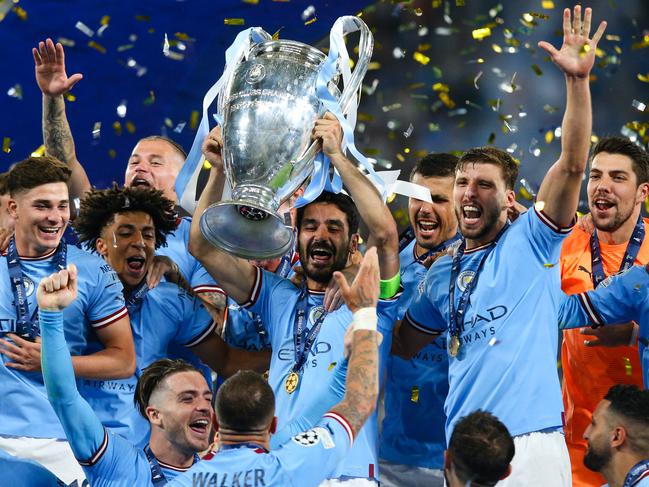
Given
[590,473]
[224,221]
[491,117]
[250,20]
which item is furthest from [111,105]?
[590,473]

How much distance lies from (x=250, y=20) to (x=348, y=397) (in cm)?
429

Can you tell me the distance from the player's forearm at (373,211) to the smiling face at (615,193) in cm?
106

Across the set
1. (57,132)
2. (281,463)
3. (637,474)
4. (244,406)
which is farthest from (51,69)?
(637,474)

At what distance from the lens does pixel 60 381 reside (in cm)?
362

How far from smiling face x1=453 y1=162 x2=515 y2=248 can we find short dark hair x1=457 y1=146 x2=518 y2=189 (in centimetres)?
2

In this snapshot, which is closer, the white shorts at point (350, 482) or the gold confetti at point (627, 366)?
the white shorts at point (350, 482)

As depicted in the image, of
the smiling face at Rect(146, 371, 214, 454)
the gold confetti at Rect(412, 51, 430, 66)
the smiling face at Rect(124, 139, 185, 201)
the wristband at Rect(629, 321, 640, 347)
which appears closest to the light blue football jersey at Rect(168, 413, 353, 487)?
the smiling face at Rect(146, 371, 214, 454)

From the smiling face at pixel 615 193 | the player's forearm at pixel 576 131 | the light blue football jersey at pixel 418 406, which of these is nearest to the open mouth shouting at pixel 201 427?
the light blue football jersey at pixel 418 406

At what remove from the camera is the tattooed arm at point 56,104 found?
17.2 ft

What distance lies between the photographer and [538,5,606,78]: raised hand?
165 inches

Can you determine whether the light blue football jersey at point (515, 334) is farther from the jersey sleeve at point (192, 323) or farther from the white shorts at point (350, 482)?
the jersey sleeve at point (192, 323)

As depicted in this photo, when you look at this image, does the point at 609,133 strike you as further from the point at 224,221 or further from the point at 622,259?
the point at 224,221

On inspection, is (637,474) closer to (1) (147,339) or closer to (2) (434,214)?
(2) (434,214)

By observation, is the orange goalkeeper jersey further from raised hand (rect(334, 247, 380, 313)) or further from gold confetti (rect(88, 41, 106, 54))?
gold confetti (rect(88, 41, 106, 54))
